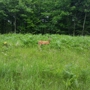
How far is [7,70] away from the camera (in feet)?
7.32

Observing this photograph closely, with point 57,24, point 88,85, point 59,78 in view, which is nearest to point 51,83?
point 59,78

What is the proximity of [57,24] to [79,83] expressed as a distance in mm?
19351

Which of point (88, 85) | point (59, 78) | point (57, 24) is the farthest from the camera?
point (57, 24)

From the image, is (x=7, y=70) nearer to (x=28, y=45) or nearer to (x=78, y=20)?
(x=28, y=45)

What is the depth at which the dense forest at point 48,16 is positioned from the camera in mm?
20000

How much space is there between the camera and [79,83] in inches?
81.0

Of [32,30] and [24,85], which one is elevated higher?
[24,85]

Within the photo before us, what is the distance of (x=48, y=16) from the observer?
21281 mm

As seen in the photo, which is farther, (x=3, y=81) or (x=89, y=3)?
(x=89, y=3)

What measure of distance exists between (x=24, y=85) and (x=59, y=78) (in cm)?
60

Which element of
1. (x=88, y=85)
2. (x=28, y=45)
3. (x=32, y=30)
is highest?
(x=88, y=85)

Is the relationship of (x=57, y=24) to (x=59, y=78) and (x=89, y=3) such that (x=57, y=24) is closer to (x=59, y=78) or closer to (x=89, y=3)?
(x=89, y=3)

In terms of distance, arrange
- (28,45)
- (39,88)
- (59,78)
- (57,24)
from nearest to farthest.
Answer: (39,88), (59,78), (28,45), (57,24)

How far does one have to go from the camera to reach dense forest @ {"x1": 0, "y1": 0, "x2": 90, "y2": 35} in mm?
20000
